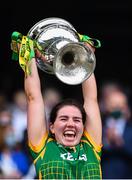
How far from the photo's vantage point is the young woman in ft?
19.7

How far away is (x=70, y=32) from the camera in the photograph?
6.11 m

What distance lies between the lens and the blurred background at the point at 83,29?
40.0 feet

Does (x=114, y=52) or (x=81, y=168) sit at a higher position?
(x=114, y=52)

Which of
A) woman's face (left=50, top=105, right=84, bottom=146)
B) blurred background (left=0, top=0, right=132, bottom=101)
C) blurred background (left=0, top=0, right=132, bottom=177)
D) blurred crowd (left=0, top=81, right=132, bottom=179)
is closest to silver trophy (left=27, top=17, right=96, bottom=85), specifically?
woman's face (left=50, top=105, right=84, bottom=146)

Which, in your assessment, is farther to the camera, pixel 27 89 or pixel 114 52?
pixel 114 52

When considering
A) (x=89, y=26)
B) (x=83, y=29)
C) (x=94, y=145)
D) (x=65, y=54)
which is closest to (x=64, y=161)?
(x=94, y=145)

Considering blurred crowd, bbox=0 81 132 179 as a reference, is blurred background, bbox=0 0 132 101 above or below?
above

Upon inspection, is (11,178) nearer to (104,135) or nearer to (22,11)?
(104,135)

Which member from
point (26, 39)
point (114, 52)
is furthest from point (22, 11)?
point (26, 39)

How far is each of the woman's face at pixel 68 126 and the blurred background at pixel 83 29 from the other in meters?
5.46

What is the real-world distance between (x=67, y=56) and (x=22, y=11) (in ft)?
21.9

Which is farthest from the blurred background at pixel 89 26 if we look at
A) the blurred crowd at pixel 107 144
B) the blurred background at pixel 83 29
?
the blurred crowd at pixel 107 144

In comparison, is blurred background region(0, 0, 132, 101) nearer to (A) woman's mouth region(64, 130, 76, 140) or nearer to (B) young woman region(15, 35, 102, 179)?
(B) young woman region(15, 35, 102, 179)

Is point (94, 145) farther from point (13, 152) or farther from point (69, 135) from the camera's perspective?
point (13, 152)
